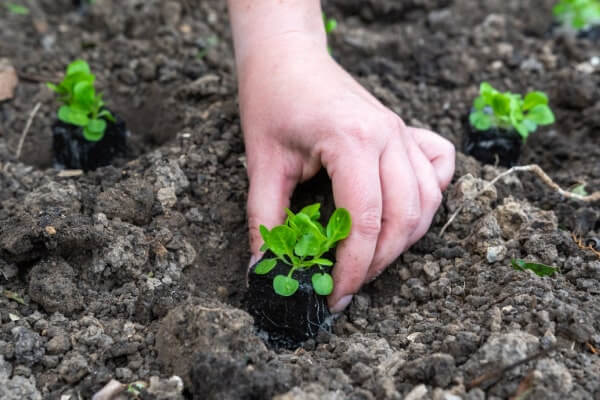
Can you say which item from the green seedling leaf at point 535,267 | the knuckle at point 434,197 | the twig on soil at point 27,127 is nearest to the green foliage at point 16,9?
the twig on soil at point 27,127

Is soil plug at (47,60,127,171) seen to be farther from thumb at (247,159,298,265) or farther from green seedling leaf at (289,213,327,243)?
green seedling leaf at (289,213,327,243)

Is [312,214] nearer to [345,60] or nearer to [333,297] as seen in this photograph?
[333,297]

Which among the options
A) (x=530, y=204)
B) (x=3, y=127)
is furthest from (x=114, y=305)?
(x=530, y=204)

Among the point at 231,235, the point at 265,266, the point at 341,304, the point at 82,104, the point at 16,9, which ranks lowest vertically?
the point at 341,304

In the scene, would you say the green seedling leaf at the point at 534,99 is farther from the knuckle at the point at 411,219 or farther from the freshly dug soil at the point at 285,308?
the freshly dug soil at the point at 285,308

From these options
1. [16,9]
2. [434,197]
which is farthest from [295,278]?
[16,9]

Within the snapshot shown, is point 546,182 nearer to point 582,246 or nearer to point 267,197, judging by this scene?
point 582,246

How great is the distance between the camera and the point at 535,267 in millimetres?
2219

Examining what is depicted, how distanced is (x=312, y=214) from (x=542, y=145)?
1.55 metres

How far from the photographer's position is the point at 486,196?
2578mm

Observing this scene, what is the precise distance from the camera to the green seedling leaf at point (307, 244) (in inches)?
81.4

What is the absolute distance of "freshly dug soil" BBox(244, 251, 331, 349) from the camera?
213 cm

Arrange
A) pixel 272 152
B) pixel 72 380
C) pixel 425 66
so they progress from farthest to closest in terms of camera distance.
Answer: pixel 425 66
pixel 272 152
pixel 72 380

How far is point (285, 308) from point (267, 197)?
392mm
